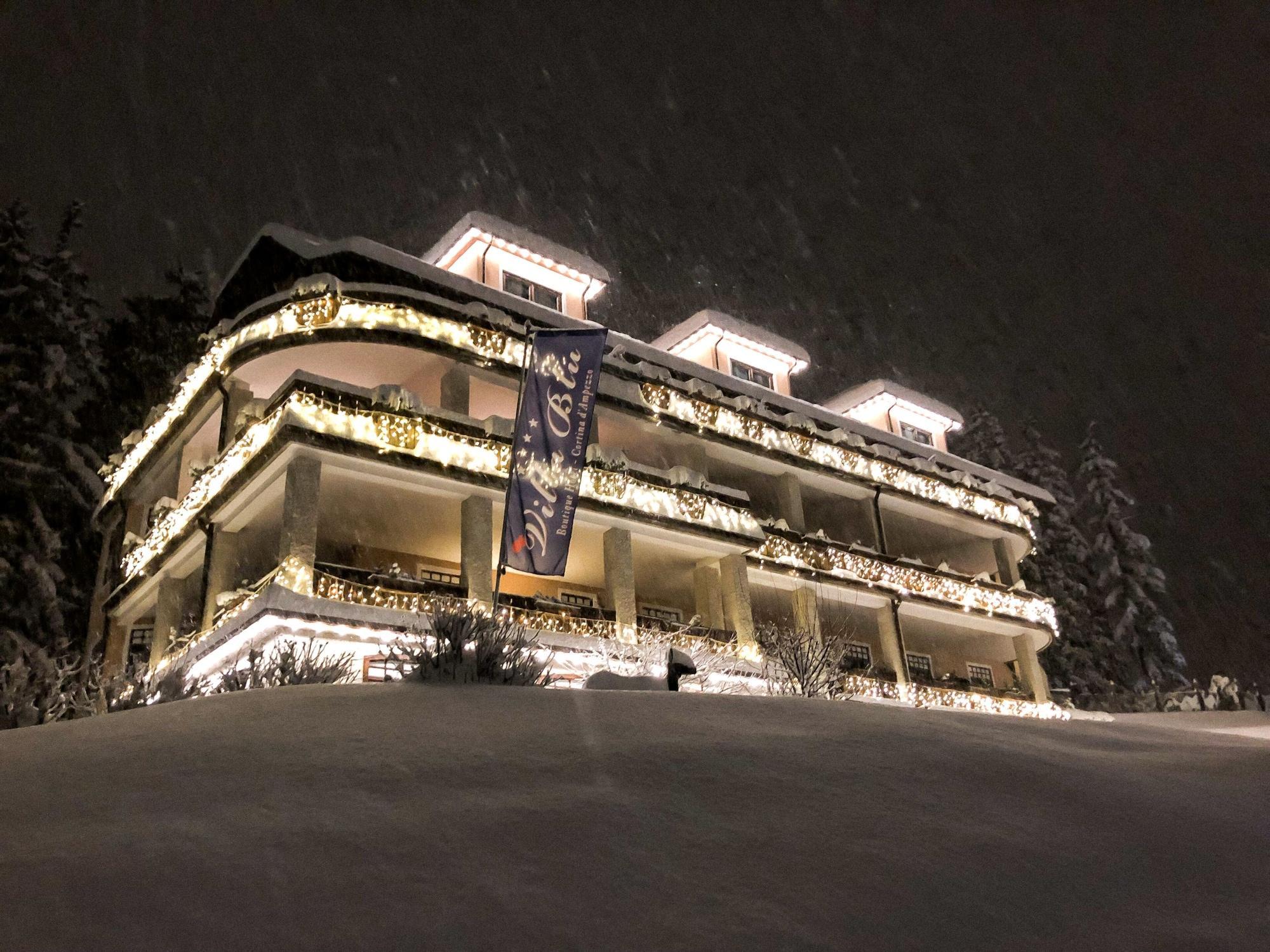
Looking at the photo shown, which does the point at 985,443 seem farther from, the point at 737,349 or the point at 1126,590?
the point at 737,349

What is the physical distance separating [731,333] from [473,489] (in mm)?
15082

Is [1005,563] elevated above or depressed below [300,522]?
above

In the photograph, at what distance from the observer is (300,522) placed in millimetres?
21312

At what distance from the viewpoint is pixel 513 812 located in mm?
5809

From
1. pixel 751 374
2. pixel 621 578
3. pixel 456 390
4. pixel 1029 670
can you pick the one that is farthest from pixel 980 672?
pixel 456 390

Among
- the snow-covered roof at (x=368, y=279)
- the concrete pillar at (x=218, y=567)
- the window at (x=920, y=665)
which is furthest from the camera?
the window at (x=920, y=665)

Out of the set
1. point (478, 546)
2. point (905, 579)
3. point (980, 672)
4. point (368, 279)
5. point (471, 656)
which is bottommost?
point (471, 656)

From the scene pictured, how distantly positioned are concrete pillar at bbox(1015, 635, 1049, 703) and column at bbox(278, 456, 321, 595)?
28346 mm

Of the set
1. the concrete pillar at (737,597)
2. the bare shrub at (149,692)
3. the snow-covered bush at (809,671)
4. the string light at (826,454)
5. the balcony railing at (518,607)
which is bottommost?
the bare shrub at (149,692)

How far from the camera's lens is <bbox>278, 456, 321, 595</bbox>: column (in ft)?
67.5

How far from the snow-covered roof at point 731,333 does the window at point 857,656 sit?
10.3 metres

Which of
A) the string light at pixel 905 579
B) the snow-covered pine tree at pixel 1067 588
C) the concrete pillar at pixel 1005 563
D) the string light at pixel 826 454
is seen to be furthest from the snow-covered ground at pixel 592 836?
the snow-covered pine tree at pixel 1067 588

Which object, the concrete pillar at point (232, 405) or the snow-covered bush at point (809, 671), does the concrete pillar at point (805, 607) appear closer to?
the snow-covered bush at point (809, 671)

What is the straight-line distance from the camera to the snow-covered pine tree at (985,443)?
192ft
